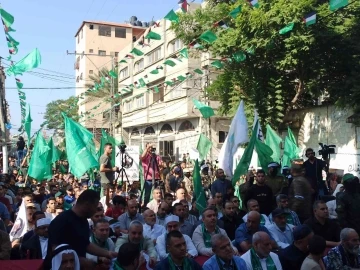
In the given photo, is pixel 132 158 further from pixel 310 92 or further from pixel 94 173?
pixel 310 92

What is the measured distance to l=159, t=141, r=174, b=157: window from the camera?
3103 cm

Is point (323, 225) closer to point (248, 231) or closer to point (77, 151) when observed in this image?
point (248, 231)

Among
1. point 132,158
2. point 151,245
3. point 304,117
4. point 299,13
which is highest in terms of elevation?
point 299,13

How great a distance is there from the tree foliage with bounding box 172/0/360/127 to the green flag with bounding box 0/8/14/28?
7718mm

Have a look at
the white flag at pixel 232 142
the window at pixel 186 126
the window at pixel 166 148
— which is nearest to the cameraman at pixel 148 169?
the white flag at pixel 232 142

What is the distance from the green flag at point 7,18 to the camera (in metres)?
11.1

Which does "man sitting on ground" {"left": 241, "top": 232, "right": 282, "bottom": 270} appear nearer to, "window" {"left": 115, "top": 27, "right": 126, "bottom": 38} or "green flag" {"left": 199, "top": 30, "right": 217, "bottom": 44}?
"green flag" {"left": 199, "top": 30, "right": 217, "bottom": 44}

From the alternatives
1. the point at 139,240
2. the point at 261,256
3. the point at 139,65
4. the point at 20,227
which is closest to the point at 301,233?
the point at 261,256

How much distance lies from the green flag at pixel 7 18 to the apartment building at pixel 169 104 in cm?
1002

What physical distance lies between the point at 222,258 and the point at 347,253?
1491 mm

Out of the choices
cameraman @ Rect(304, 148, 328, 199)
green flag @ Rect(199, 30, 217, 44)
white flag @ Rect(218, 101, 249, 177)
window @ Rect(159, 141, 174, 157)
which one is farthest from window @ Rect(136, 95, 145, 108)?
cameraman @ Rect(304, 148, 328, 199)

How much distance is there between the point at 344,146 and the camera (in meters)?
18.1

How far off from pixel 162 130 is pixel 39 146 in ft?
66.9

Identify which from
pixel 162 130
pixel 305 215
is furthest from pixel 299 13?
pixel 162 130
